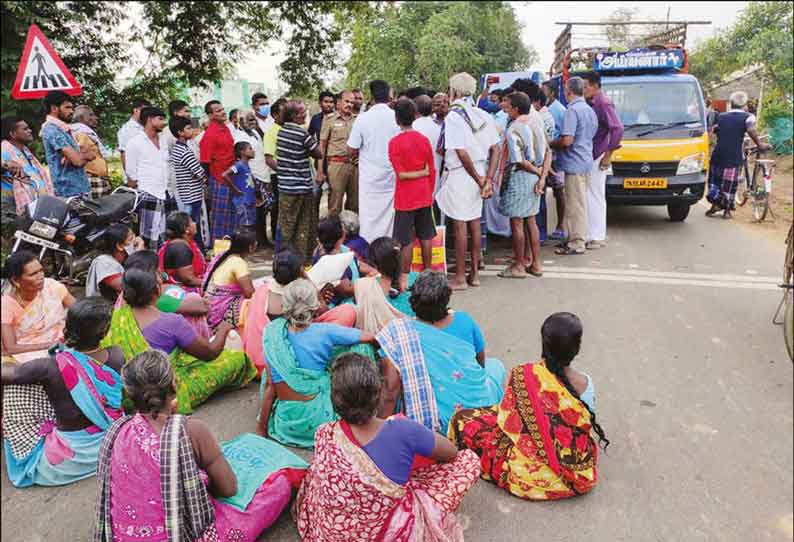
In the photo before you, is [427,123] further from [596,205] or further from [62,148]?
[62,148]

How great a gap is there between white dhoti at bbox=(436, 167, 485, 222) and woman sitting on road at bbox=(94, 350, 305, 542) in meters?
3.88

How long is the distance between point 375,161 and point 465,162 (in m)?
0.99

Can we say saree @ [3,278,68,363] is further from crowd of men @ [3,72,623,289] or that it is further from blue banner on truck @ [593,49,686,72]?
blue banner on truck @ [593,49,686,72]

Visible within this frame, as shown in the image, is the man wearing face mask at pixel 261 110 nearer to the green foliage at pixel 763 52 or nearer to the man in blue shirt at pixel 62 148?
the man in blue shirt at pixel 62 148

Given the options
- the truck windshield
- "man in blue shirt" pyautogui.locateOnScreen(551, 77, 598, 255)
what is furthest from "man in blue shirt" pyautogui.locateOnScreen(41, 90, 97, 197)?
the truck windshield

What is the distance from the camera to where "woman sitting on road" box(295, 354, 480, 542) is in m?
2.30

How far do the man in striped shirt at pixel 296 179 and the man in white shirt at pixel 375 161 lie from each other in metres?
0.48

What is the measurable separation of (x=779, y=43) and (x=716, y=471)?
9585 millimetres

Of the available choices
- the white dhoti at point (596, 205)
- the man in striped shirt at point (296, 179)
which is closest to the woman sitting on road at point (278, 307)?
the man in striped shirt at point (296, 179)

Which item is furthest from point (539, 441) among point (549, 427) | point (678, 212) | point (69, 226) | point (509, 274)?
point (678, 212)

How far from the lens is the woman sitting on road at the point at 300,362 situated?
127 inches

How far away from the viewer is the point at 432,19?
22062mm

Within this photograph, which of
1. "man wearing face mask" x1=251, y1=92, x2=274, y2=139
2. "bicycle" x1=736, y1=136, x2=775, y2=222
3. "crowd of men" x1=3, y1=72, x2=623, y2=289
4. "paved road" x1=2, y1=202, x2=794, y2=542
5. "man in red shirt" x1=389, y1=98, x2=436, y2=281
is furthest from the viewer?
"bicycle" x1=736, y1=136, x2=775, y2=222

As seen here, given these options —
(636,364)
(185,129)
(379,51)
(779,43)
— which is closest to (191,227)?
(185,129)
